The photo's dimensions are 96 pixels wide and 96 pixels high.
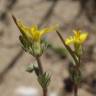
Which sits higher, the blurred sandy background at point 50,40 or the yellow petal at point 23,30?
the blurred sandy background at point 50,40

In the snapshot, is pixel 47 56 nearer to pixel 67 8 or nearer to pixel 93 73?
pixel 93 73

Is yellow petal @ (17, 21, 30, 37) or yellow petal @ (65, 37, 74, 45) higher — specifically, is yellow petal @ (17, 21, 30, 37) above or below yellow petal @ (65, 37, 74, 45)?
above

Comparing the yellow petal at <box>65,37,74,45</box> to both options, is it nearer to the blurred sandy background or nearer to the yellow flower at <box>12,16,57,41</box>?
the yellow flower at <box>12,16,57,41</box>

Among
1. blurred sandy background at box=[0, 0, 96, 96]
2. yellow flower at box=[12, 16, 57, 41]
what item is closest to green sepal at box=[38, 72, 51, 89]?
yellow flower at box=[12, 16, 57, 41]

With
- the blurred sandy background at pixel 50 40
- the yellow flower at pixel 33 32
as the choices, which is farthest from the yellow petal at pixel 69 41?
the blurred sandy background at pixel 50 40

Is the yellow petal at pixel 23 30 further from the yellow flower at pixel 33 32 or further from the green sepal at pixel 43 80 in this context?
the green sepal at pixel 43 80

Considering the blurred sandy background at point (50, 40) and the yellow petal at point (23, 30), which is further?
the blurred sandy background at point (50, 40)

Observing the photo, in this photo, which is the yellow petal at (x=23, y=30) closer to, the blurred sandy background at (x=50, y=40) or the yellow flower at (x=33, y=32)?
the yellow flower at (x=33, y=32)

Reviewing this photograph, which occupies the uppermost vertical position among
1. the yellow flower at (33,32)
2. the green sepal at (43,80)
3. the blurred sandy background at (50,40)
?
the blurred sandy background at (50,40)

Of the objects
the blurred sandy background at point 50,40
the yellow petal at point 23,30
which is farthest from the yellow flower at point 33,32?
the blurred sandy background at point 50,40
